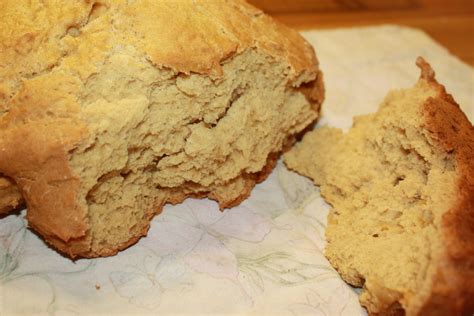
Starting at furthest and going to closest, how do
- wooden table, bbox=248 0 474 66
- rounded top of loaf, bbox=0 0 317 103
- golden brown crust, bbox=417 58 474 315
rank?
wooden table, bbox=248 0 474 66 → rounded top of loaf, bbox=0 0 317 103 → golden brown crust, bbox=417 58 474 315

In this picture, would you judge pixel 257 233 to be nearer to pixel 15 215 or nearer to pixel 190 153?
pixel 190 153

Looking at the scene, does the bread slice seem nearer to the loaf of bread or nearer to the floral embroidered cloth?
the floral embroidered cloth

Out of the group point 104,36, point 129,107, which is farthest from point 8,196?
point 104,36

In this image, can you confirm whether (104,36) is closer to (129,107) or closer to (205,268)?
(129,107)

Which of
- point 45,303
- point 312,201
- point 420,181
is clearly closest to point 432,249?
point 420,181

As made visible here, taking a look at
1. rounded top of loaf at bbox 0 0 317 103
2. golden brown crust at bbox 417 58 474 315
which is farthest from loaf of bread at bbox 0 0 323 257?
golden brown crust at bbox 417 58 474 315

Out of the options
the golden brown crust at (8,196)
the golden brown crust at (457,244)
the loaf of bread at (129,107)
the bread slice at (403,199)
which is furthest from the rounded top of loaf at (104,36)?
the golden brown crust at (457,244)

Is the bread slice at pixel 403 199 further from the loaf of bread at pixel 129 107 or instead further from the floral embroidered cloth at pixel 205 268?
the loaf of bread at pixel 129 107
